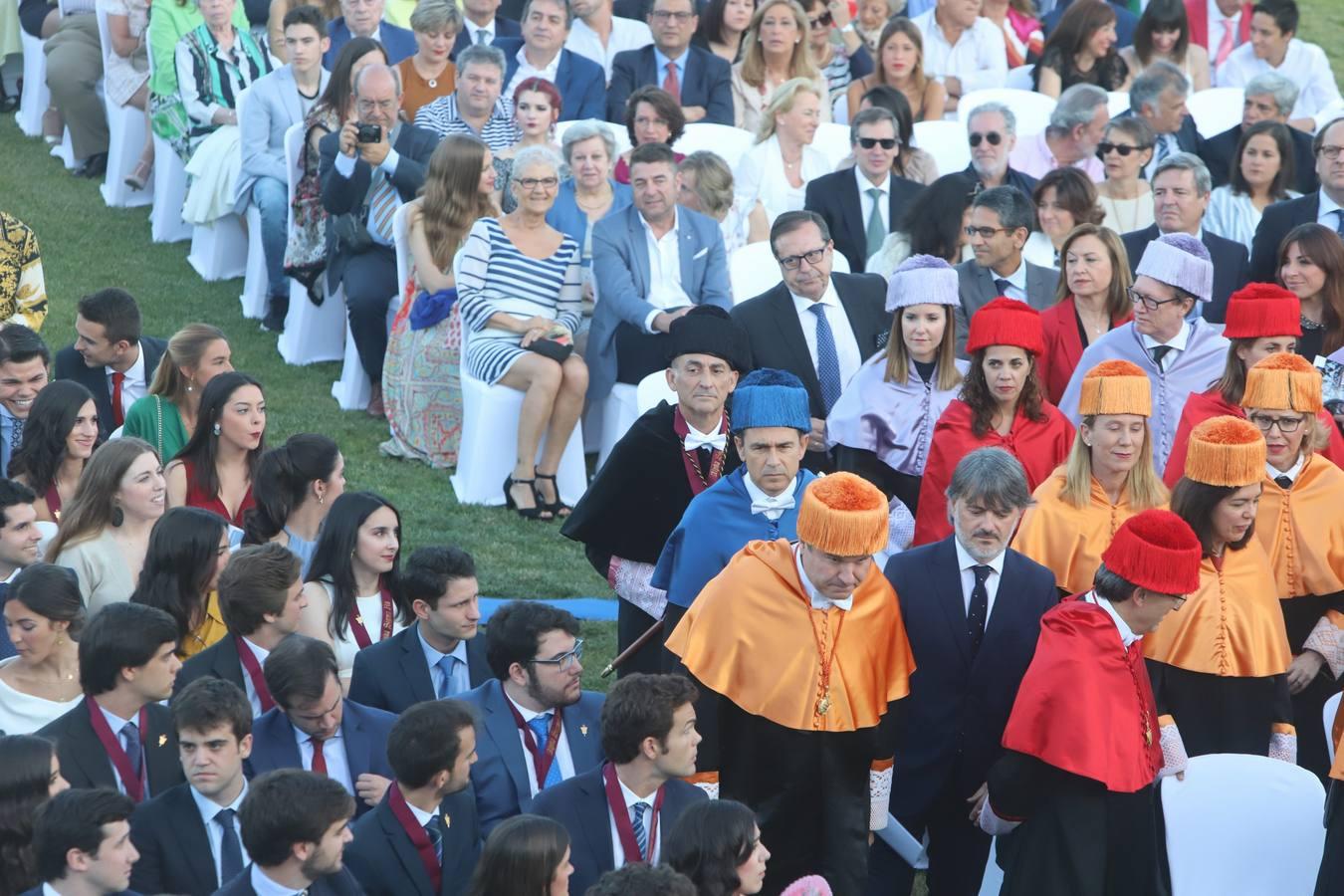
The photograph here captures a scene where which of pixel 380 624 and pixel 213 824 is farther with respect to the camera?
pixel 380 624

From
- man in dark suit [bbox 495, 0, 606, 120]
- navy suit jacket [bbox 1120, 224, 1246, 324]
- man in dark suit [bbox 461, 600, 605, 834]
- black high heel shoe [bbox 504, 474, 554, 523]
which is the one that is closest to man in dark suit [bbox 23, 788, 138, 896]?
man in dark suit [bbox 461, 600, 605, 834]

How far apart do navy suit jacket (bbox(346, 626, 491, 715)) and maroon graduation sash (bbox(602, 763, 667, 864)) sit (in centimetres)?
102

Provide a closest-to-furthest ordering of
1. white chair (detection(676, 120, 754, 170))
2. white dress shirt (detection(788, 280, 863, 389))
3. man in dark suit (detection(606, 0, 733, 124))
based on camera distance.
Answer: white dress shirt (detection(788, 280, 863, 389))
white chair (detection(676, 120, 754, 170))
man in dark suit (detection(606, 0, 733, 124))

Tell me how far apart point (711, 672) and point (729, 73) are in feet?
21.9

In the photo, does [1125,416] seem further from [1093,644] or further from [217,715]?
[217,715]

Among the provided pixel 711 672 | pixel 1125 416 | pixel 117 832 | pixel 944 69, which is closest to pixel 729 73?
pixel 944 69

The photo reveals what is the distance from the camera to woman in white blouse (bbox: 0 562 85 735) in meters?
5.46

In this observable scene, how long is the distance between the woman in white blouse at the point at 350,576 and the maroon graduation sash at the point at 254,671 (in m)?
0.36

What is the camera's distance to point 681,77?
11.3 metres

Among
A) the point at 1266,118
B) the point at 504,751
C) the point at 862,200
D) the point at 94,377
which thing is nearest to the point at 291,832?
the point at 504,751

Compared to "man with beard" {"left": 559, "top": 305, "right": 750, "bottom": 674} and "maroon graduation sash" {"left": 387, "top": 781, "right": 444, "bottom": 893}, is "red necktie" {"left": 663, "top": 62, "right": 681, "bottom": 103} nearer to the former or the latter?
"man with beard" {"left": 559, "top": 305, "right": 750, "bottom": 674}

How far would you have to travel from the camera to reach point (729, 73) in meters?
11.3

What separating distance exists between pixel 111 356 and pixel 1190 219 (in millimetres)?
4764

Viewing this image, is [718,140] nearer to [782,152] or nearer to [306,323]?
[782,152]
